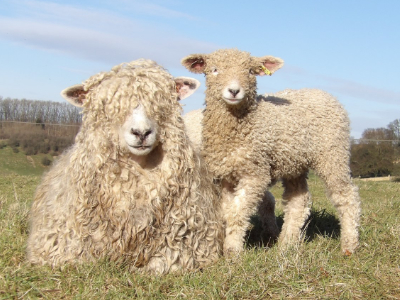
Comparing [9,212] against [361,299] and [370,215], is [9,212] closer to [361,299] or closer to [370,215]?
[361,299]

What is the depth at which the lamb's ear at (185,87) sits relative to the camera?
384 cm

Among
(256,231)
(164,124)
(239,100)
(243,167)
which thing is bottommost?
(256,231)

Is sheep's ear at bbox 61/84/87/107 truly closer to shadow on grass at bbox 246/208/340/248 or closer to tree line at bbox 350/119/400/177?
shadow on grass at bbox 246/208/340/248

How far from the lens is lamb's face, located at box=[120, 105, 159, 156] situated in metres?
3.25

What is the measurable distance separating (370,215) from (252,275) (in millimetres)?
3376

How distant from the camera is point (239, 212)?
4270 mm

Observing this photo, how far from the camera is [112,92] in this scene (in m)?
3.44

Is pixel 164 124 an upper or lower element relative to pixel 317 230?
upper

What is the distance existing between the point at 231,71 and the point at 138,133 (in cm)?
151

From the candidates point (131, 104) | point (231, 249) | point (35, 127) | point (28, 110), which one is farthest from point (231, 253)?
point (28, 110)

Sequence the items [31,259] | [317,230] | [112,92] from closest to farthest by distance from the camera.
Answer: [112,92], [31,259], [317,230]

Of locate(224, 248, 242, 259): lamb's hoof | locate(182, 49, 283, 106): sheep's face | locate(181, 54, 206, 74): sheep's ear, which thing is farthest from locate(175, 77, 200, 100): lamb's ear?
locate(224, 248, 242, 259): lamb's hoof

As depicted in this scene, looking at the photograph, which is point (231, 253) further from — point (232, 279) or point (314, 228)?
point (314, 228)

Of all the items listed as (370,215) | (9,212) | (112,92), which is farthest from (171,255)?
(370,215)
